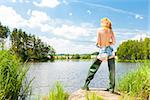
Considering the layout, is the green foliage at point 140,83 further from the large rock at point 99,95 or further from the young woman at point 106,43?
the young woman at point 106,43

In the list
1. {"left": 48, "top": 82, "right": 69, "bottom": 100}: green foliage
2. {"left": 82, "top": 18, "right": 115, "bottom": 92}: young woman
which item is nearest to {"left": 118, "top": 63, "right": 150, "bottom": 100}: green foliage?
{"left": 82, "top": 18, "right": 115, "bottom": 92}: young woman

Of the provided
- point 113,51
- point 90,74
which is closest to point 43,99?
point 90,74

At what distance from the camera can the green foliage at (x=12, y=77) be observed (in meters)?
4.25

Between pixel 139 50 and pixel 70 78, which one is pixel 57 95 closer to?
pixel 139 50

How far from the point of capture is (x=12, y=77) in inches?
171

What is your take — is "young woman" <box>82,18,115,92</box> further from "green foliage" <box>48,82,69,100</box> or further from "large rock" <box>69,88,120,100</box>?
"green foliage" <box>48,82,69,100</box>

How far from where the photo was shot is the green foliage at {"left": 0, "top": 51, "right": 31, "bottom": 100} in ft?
13.9

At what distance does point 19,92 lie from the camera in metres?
4.45

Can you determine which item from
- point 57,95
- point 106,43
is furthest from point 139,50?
point 57,95

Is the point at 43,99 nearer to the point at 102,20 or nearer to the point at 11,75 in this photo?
the point at 11,75

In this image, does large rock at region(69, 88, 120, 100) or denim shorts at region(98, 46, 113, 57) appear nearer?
large rock at region(69, 88, 120, 100)

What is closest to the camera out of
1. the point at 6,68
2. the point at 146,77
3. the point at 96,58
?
the point at 6,68

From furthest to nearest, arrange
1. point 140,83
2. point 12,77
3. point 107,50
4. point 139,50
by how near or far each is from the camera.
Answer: point 139,50 → point 140,83 → point 107,50 → point 12,77

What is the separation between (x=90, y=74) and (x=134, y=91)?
0.65 m
